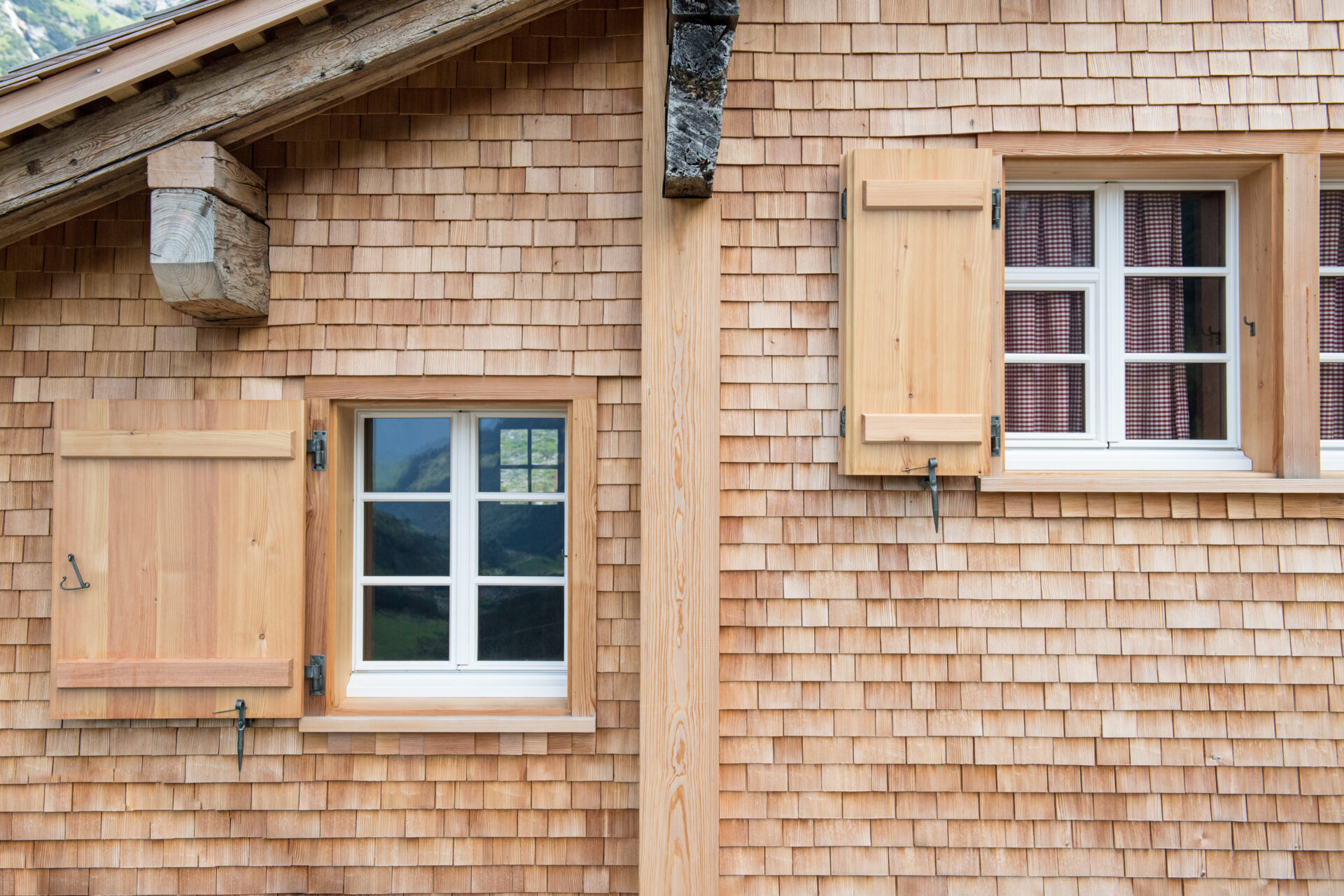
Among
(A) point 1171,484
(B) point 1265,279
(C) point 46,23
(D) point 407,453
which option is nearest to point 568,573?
(D) point 407,453

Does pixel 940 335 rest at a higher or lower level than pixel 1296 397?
higher

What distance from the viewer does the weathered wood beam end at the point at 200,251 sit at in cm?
207

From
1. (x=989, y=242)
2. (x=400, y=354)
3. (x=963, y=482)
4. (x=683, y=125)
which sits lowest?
(x=963, y=482)

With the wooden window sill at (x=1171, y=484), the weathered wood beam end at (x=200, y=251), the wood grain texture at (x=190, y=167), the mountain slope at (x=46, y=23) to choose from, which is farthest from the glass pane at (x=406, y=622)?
the mountain slope at (x=46, y=23)

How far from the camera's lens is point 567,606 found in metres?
2.40

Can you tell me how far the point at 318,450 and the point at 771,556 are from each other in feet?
5.14

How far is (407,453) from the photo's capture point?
2557 millimetres

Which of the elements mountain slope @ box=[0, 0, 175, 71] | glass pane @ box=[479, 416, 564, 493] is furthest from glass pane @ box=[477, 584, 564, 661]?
mountain slope @ box=[0, 0, 175, 71]

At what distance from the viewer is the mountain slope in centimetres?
2072

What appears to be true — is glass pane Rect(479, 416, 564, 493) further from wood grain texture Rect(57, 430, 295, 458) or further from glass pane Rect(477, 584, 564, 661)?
wood grain texture Rect(57, 430, 295, 458)

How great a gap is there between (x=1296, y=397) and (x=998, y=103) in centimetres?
137

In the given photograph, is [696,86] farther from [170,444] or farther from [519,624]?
[170,444]


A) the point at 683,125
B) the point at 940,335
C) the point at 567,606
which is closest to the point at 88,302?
the point at 567,606

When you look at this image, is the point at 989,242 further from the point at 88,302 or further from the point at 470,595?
the point at 88,302
